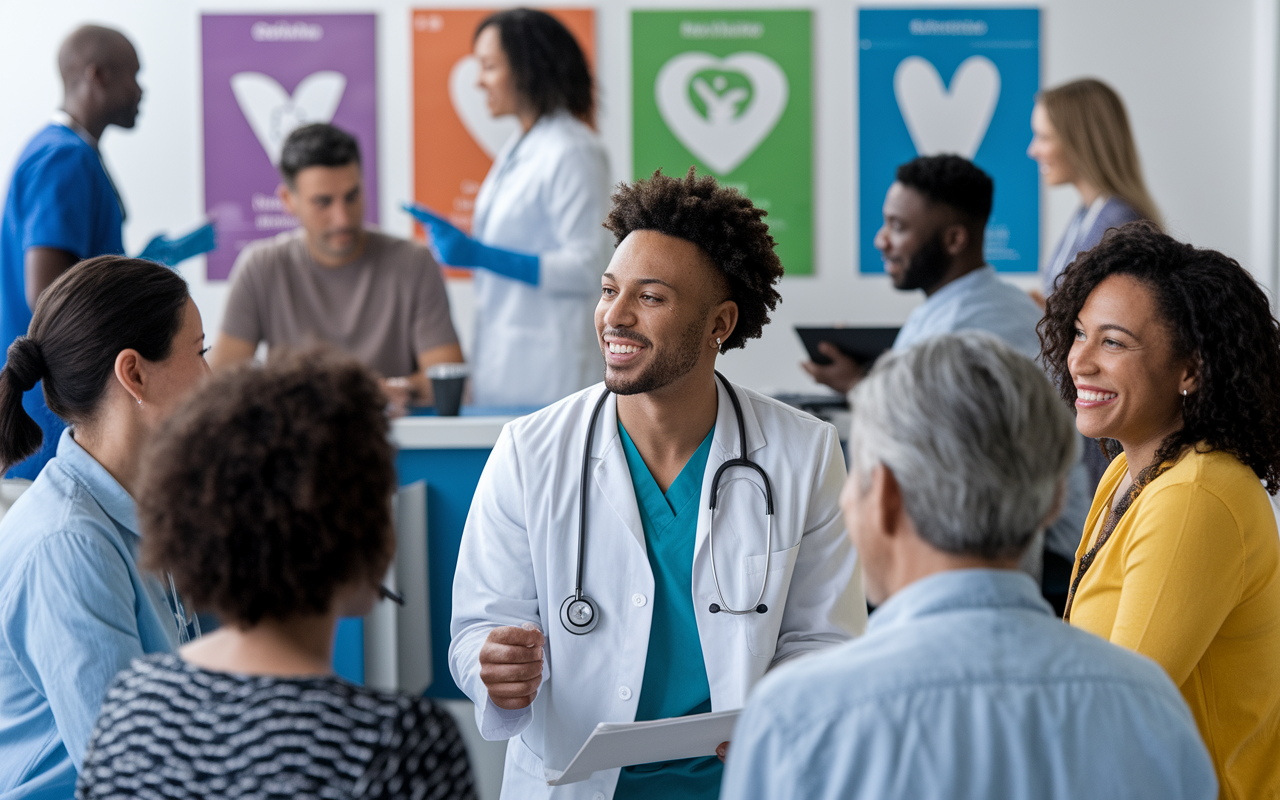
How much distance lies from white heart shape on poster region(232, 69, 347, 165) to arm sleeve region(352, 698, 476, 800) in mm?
3670

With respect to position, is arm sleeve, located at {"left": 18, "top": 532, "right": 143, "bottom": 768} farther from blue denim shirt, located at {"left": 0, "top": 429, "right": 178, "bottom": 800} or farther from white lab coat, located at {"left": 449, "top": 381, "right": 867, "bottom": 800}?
white lab coat, located at {"left": 449, "top": 381, "right": 867, "bottom": 800}

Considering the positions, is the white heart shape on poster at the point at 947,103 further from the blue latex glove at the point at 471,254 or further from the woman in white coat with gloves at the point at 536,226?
the blue latex glove at the point at 471,254

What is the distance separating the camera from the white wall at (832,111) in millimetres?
4055

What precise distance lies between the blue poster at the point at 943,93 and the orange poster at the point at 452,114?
109cm

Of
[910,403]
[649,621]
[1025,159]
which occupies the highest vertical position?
[1025,159]

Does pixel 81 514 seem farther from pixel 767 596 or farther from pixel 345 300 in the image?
pixel 345 300

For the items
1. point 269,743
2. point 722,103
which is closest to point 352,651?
point 269,743

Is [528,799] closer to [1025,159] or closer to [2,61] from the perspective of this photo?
[1025,159]

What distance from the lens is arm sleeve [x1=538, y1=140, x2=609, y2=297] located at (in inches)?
118

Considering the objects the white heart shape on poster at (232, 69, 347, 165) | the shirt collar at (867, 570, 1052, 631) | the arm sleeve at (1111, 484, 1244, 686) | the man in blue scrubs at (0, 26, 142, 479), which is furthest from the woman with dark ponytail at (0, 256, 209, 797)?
the white heart shape on poster at (232, 69, 347, 165)

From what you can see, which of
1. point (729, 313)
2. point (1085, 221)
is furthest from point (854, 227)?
point (729, 313)

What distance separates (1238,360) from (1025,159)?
3.07 m

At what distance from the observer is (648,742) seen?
1.27 m

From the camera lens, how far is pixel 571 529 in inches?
59.2
